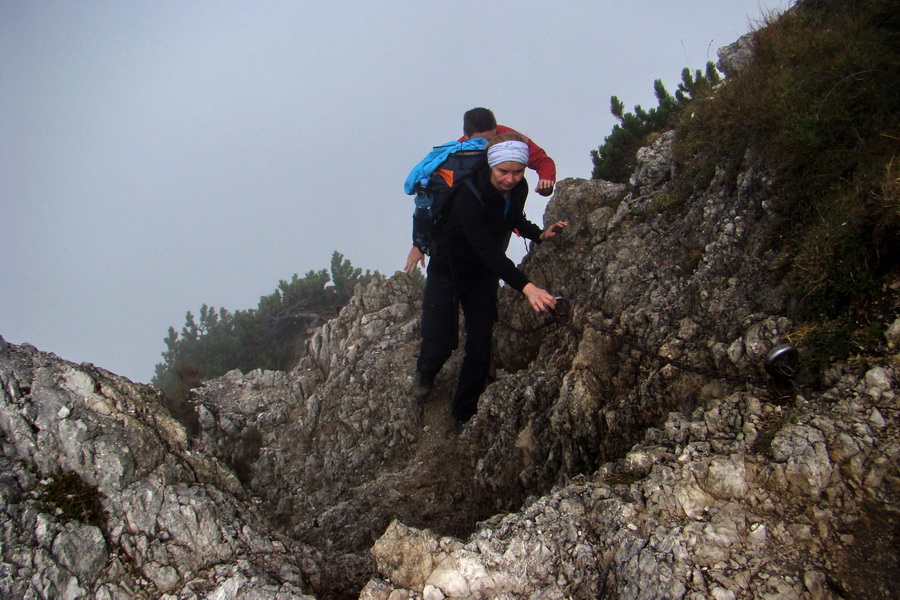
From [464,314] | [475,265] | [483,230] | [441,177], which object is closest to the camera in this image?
[483,230]

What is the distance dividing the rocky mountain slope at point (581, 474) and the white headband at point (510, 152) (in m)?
2.20

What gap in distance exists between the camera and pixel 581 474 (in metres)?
5.19

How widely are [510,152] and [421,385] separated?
3.84 m

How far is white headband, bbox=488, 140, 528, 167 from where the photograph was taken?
19.0ft

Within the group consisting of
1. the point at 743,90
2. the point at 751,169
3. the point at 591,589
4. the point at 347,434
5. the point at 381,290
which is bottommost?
the point at 591,589

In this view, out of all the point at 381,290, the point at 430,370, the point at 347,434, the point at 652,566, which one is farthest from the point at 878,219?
the point at 381,290

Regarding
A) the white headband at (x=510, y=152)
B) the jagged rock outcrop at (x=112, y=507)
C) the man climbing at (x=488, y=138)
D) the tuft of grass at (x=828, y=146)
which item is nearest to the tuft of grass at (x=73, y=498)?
the jagged rock outcrop at (x=112, y=507)

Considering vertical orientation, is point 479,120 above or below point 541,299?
above

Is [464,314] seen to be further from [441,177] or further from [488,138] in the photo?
[488,138]

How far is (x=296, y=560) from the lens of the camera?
463 cm

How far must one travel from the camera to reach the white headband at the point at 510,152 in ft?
19.0

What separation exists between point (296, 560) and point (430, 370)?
3.57 meters

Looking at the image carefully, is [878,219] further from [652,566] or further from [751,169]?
[652,566]

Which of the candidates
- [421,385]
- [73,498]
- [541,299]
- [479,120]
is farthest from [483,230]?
[73,498]
